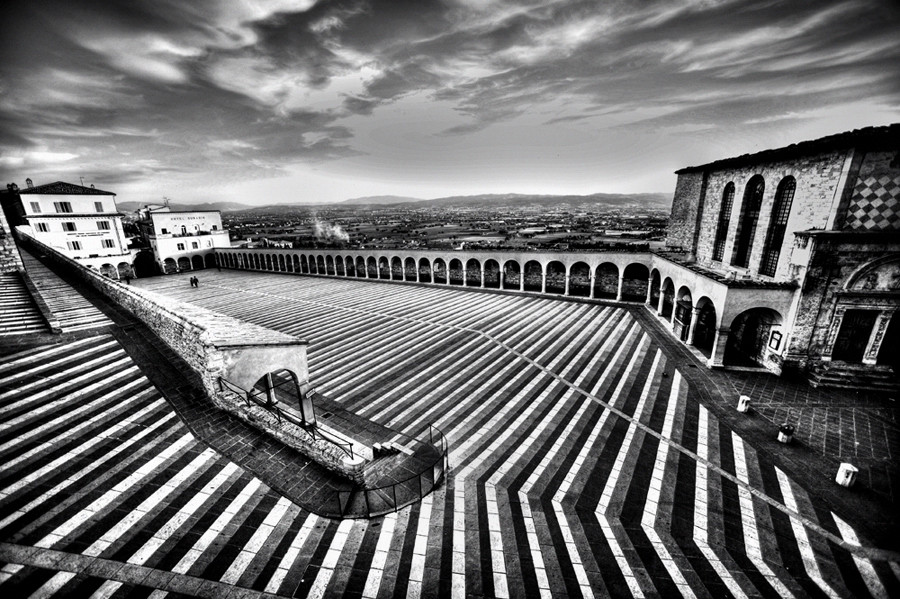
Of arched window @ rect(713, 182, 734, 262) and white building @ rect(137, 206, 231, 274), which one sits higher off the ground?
arched window @ rect(713, 182, 734, 262)

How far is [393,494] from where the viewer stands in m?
7.53

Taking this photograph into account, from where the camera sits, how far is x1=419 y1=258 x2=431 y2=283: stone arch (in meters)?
37.8

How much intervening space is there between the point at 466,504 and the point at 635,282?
25237 mm

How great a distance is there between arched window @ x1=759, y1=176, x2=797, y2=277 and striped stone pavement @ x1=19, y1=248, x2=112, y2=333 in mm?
27128

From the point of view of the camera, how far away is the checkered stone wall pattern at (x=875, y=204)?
12.0 metres

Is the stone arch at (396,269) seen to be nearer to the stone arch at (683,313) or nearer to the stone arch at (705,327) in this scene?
the stone arch at (683,313)

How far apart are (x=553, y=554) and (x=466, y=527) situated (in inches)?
67.1

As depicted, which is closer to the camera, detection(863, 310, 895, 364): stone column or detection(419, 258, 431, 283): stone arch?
detection(863, 310, 895, 364): stone column

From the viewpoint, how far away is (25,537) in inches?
197

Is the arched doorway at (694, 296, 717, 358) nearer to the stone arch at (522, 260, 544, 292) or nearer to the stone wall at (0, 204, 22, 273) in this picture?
the stone arch at (522, 260, 544, 292)

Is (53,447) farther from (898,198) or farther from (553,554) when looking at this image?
(898,198)

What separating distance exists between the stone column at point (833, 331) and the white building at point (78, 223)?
6223 cm

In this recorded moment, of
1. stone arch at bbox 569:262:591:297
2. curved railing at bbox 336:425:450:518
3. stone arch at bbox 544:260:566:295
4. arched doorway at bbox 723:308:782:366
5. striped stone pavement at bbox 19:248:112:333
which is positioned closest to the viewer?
curved railing at bbox 336:425:450:518

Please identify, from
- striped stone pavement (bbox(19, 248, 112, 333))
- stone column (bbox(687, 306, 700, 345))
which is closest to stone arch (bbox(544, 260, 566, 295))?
stone column (bbox(687, 306, 700, 345))
